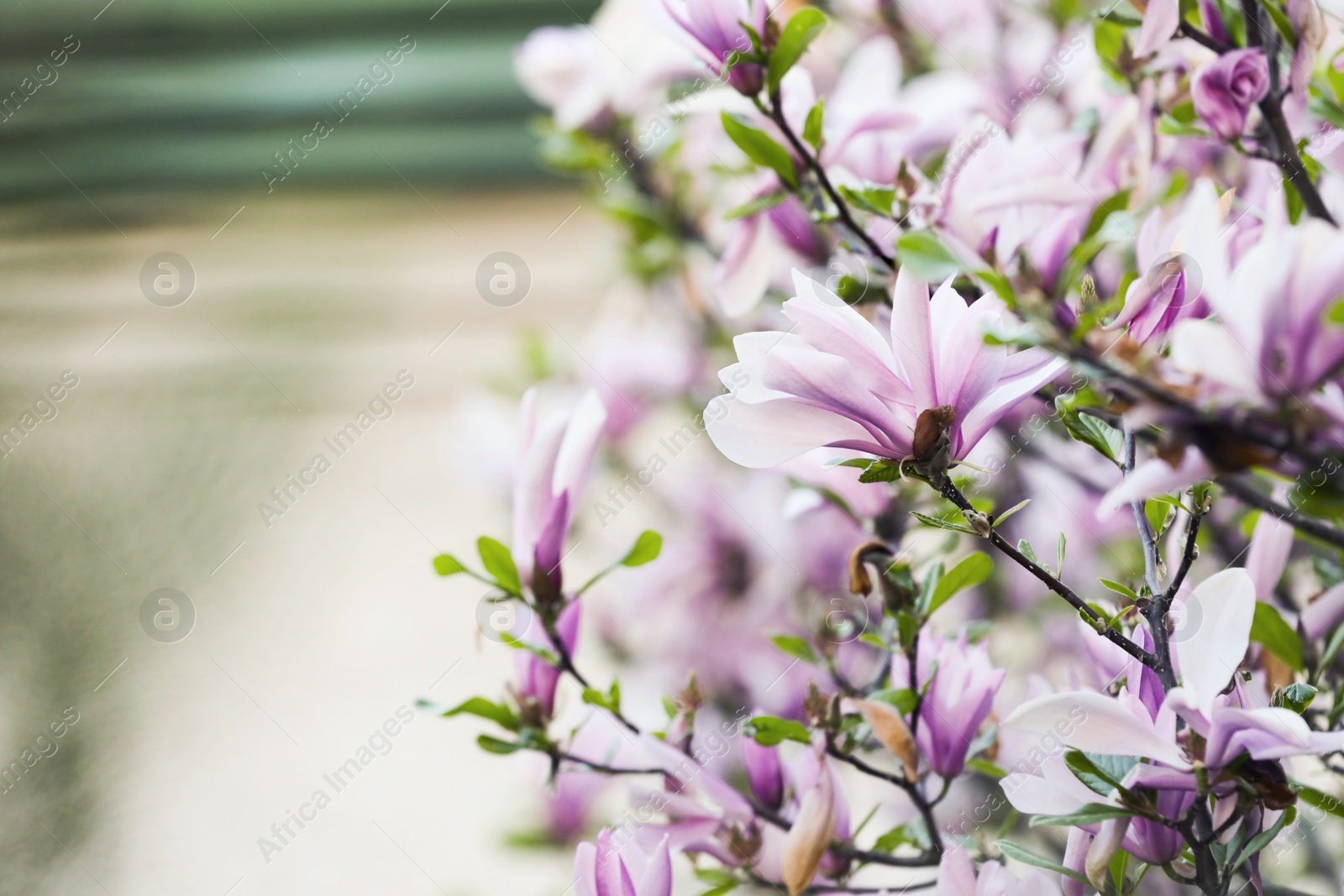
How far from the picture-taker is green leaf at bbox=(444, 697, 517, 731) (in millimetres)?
250

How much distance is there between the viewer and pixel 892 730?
0.74 ft

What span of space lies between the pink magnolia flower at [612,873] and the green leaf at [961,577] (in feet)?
0.30

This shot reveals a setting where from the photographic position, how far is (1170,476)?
14cm

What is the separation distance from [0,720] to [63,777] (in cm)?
18

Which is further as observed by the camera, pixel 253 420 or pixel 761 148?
pixel 253 420

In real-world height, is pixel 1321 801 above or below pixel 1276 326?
below

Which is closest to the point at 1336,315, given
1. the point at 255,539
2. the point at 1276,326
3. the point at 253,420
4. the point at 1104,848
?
the point at 1276,326

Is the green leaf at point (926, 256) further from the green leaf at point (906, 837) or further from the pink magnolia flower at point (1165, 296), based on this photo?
the green leaf at point (906, 837)

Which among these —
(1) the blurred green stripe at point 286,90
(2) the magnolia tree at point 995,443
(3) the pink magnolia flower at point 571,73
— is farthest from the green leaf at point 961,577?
(1) the blurred green stripe at point 286,90

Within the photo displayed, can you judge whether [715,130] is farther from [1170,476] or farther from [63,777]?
[63,777]

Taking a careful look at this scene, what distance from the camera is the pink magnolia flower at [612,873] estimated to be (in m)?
0.21

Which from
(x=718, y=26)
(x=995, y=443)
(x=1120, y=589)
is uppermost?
(x=718, y=26)

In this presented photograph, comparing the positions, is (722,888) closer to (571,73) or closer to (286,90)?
(571,73)

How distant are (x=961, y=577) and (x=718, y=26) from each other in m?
0.15
